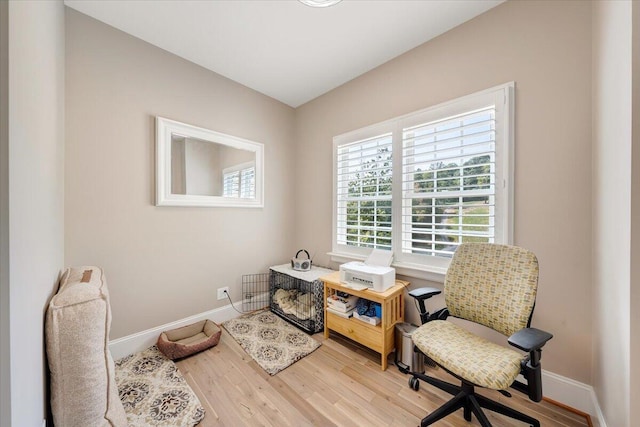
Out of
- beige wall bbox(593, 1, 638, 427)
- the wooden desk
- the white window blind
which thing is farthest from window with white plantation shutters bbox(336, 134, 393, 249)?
beige wall bbox(593, 1, 638, 427)

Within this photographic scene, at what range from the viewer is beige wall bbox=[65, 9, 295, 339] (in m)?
1.71

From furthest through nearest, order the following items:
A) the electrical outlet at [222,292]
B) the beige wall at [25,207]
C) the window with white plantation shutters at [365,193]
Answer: the electrical outlet at [222,292], the window with white plantation shutters at [365,193], the beige wall at [25,207]

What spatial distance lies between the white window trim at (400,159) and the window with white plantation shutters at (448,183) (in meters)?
0.04

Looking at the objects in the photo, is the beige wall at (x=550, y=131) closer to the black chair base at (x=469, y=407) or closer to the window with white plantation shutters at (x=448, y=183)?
the window with white plantation shutters at (x=448, y=183)

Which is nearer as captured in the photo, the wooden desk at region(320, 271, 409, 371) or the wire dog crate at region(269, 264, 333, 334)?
the wooden desk at region(320, 271, 409, 371)

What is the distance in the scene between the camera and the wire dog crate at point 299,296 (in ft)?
7.61

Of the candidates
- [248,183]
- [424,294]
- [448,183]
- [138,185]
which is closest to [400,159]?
[448,183]

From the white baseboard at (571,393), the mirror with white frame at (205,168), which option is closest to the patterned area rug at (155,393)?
the mirror with white frame at (205,168)

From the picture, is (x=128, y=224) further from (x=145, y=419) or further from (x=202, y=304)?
(x=145, y=419)

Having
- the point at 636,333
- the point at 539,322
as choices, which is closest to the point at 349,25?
the point at 636,333

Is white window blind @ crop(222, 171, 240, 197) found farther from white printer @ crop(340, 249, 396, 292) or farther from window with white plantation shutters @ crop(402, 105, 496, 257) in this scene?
window with white plantation shutters @ crop(402, 105, 496, 257)

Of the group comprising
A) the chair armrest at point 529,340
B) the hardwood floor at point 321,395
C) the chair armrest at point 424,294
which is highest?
the chair armrest at point 424,294

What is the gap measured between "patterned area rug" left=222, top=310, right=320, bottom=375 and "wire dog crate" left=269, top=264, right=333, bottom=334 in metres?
0.10

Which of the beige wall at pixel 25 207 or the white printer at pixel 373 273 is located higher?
the beige wall at pixel 25 207
